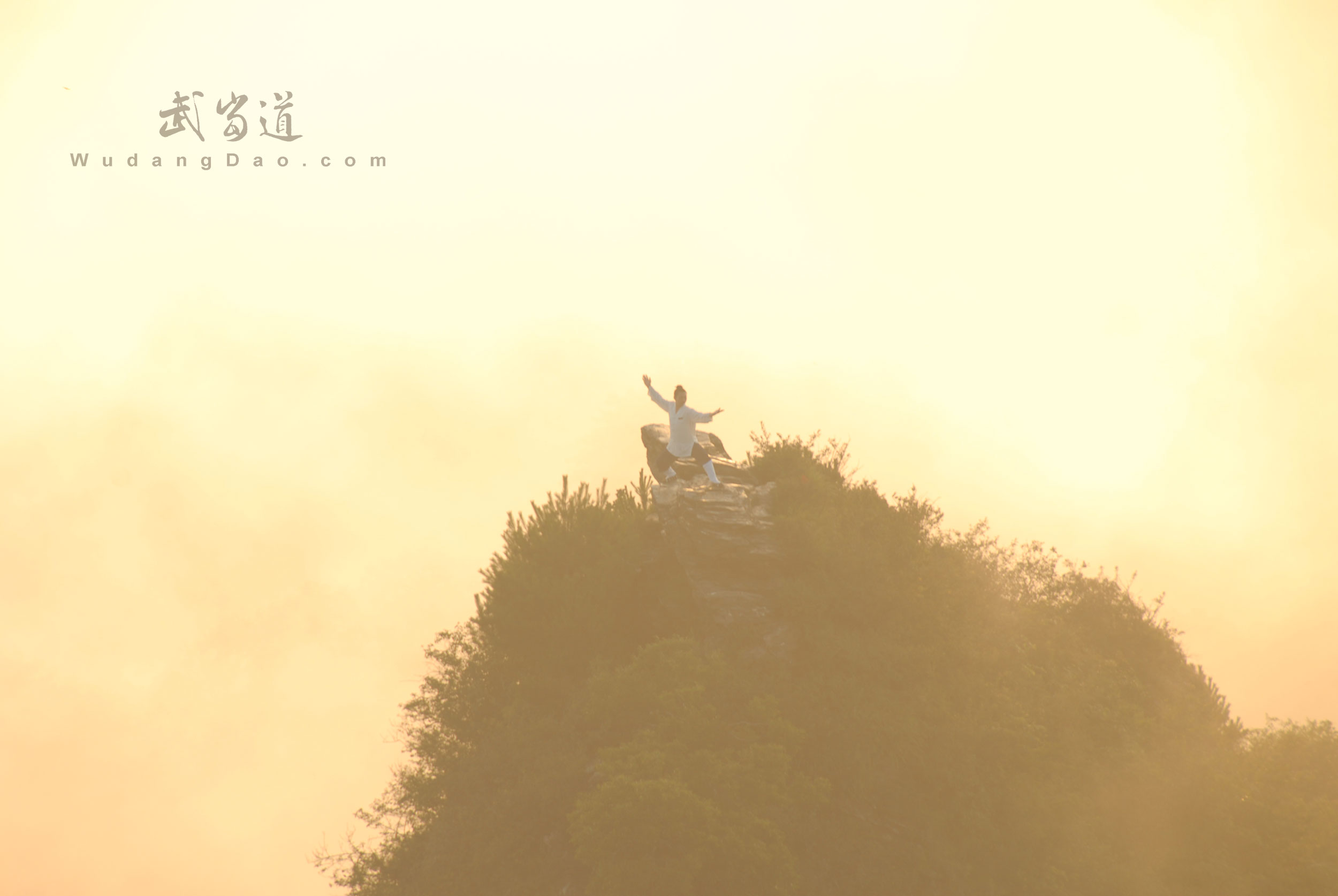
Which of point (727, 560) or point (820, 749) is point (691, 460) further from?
point (820, 749)

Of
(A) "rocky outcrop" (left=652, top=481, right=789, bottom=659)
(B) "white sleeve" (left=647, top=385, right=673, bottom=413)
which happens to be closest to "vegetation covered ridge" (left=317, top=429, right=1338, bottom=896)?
(A) "rocky outcrop" (left=652, top=481, right=789, bottom=659)

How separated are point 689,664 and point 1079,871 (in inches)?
423

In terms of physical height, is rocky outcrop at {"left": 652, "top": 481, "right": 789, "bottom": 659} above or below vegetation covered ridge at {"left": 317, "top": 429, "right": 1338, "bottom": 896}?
above

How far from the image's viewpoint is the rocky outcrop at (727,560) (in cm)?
2683

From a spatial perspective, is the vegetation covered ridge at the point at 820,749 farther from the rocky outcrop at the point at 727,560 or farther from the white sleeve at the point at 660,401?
the white sleeve at the point at 660,401

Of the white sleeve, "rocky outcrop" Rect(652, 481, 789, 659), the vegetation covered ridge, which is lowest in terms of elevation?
the vegetation covered ridge

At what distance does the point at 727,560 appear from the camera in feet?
91.4

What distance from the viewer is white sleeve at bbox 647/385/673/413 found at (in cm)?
2428

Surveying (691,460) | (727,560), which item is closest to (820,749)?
(727,560)

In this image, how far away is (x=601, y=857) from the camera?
65.8 ft

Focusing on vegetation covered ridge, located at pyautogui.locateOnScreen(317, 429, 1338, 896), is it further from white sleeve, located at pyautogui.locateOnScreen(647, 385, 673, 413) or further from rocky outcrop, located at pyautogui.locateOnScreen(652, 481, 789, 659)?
white sleeve, located at pyautogui.locateOnScreen(647, 385, 673, 413)

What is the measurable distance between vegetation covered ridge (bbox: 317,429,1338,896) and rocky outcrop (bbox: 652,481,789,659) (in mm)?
533

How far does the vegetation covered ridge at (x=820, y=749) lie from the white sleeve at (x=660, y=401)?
6.48 m

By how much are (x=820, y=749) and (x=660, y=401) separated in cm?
1049
